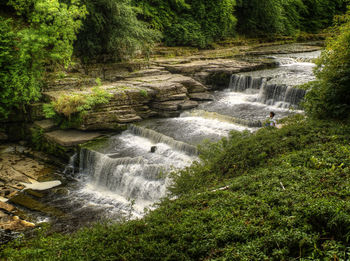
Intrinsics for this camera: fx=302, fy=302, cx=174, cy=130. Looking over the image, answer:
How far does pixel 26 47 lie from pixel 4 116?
3357 mm

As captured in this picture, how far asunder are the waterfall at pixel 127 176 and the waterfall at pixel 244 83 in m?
9.94

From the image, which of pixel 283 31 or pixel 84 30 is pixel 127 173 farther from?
pixel 283 31

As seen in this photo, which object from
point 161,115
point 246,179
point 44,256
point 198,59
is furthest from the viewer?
point 198,59

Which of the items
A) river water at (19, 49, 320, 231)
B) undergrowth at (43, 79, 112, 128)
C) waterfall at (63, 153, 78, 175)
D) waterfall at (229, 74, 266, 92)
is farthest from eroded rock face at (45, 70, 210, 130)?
waterfall at (229, 74, 266, 92)

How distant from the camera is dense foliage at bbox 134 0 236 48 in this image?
24.0 meters

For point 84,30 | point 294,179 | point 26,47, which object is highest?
point 84,30

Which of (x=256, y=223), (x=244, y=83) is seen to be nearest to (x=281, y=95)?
(x=244, y=83)

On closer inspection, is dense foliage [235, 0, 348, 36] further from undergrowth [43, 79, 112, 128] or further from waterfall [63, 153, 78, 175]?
waterfall [63, 153, 78, 175]

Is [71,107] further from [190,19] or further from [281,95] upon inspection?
[190,19]

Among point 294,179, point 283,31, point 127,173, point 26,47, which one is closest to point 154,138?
point 127,173

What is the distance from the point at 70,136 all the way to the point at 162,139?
3.94 metres

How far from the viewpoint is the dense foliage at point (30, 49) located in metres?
12.9

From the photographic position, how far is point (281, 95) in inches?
639

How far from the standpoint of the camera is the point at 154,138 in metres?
12.9
